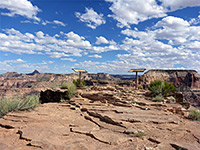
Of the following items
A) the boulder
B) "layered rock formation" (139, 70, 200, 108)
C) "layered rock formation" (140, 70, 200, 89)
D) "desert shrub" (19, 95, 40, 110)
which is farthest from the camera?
"layered rock formation" (140, 70, 200, 89)

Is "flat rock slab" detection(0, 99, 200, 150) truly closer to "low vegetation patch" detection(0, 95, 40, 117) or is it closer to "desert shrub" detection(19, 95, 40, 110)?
"low vegetation patch" detection(0, 95, 40, 117)

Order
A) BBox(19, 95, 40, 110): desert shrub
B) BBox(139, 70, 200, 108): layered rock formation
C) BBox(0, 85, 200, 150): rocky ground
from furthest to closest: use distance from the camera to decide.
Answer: BBox(139, 70, 200, 108): layered rock formation → BBox(19, 95, 40, 110): desert shrub → BBox(0, 85, 200, 150): rocky ground

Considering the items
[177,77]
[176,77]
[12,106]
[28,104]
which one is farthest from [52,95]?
[177,77]

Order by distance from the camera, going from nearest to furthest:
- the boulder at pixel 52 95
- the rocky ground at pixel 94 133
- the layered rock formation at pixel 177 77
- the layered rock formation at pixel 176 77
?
the rocky ground at pixel 94 133
the boulder at pixel 52 95
the layered rock formation at pixel 176 77
the layered rock formation at pixel 177 77

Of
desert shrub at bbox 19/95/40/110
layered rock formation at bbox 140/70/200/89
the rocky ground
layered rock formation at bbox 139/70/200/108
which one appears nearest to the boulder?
desert shrub at bbox 19/95/40/110

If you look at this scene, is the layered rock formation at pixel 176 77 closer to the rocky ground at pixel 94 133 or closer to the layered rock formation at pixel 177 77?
the layered rock formation at pixel 177 77

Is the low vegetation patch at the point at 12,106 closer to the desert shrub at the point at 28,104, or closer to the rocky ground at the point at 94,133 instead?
the desert shrub at the point at 28,104

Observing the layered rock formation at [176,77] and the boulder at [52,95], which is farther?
the layered rock formation at [176,77]

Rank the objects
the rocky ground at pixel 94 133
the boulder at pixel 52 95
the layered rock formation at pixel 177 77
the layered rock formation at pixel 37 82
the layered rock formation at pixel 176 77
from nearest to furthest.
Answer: the rocky ground at pixel 94 133, the boulder at pixel 52 95, the layered rock formation at pixel 37 82, the layered rock formation at pixel 176 77, the layered rock formation at pixel 177 77

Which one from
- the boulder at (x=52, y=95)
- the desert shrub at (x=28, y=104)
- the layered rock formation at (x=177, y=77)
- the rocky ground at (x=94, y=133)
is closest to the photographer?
the rocky ground at (x=94, y=133)

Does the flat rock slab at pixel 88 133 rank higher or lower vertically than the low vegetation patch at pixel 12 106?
lower

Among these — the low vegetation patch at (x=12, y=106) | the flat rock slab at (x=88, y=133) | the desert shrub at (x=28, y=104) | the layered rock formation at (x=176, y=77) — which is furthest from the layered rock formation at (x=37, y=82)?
the flat rock slab at (x=88, y=133)

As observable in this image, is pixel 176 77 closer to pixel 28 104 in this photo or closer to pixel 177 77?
pixel 177 77

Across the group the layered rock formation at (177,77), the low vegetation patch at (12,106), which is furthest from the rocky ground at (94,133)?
the layered rock formation at (177,77)
